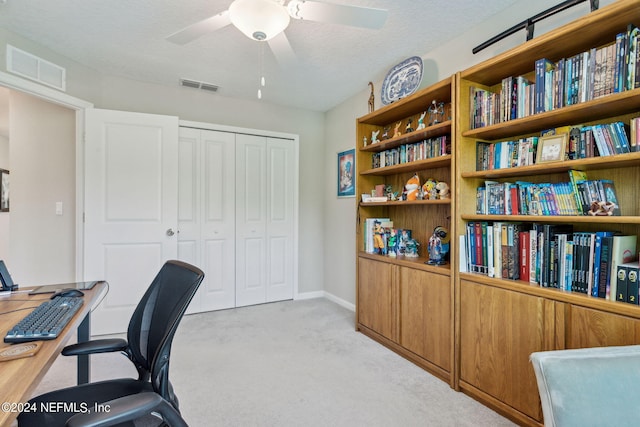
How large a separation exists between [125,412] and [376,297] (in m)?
2.20

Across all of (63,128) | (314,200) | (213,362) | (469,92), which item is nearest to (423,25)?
(469,92)

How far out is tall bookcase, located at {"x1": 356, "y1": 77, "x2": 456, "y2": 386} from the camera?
2.10 metres

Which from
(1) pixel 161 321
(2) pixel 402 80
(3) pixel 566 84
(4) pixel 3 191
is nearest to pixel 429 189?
(2) pixel 402 80

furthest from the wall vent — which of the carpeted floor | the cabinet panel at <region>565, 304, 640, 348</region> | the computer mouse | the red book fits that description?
the cabinet panel at <region>565, 304, 640, 348</region>

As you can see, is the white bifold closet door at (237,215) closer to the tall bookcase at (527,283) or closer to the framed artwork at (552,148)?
the tall bookcase at (527,283)

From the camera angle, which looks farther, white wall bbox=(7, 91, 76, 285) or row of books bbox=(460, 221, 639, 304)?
white wall bbox=(7, 91, 76, 285)

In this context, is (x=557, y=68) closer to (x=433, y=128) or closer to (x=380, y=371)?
(x=433, y=128)

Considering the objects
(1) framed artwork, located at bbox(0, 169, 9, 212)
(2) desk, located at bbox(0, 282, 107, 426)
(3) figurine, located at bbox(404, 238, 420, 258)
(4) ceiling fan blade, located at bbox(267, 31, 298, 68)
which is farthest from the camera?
(1) framed artwork, located at bbox(0, 169, 9, 212)

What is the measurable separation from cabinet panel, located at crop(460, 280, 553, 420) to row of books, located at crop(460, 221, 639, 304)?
137mm

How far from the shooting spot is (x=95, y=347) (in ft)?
4.01

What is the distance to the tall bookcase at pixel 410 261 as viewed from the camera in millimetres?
2098

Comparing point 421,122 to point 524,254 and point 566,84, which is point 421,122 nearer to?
point 566,84

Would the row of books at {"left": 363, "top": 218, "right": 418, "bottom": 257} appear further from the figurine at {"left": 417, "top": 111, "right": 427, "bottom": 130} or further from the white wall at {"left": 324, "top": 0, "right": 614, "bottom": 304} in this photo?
the figurine at {"left": 417, "top": 111, "right": 427, "bottom": 130}

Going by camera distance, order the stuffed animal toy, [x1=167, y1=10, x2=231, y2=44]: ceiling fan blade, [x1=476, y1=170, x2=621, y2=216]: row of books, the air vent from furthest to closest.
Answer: the air vent
the stuffed animal toy
[x1=167, y1=10, x2=231, y2=44]: ceiling fan blade
[x1=476, y1=170, x2=621, y2=216]: row of books
